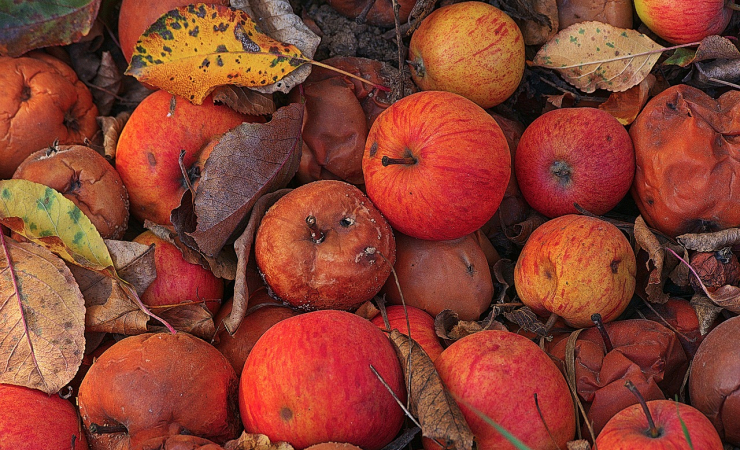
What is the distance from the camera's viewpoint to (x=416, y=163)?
2.08m

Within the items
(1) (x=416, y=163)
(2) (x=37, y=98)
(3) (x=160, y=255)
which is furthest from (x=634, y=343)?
(2) (x=37, y=98)

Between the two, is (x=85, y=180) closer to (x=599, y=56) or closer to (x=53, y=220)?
(x=53, y=220)

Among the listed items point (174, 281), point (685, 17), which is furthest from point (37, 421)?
point (685, 17)

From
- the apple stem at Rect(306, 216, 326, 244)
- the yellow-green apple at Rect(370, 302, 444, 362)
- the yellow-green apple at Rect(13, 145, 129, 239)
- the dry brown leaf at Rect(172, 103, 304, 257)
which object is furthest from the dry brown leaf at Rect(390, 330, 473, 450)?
the yellow-green apple at Rect(13, 145, 129, 239)

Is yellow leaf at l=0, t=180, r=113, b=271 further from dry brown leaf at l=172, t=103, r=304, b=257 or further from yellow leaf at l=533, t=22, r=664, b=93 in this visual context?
yellow leaf at l=533, t=22, r=664, b=93

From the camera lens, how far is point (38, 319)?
2045 mm

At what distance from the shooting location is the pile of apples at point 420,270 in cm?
167

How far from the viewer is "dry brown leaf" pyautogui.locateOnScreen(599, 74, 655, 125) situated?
2.47m

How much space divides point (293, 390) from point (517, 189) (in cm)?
133

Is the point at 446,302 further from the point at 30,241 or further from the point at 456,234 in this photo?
the point at 30,241

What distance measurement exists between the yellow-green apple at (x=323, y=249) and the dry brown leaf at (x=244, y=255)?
0.04 m

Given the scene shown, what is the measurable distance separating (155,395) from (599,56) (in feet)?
6.75

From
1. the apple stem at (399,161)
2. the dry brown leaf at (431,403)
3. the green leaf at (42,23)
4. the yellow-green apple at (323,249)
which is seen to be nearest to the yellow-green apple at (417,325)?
the yellow-green apple at (323,249)

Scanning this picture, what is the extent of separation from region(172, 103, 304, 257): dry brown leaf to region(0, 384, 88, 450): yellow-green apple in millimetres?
646
